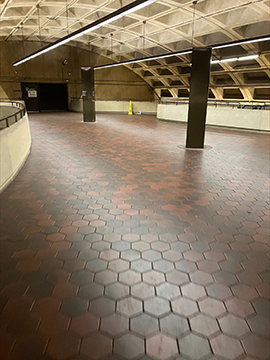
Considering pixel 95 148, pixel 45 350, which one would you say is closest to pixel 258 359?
pixel 45 350

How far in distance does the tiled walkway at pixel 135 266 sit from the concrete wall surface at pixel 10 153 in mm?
247

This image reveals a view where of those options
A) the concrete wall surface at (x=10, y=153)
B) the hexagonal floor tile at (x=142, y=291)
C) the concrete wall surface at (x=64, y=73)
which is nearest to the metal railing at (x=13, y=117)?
the concrete wall surface at (x=10, y=153)

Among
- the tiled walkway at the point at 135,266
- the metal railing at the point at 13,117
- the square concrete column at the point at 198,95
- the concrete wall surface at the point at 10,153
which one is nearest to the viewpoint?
the tiled walkway at the point at 135,266

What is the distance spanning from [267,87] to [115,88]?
13491 millimetres

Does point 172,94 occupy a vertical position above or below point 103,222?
above

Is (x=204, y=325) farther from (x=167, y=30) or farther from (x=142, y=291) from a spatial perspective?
(x=167, y=30)

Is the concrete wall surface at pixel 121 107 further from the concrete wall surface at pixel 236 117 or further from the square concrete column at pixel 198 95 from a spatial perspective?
the square concrete column at pixel 198 95

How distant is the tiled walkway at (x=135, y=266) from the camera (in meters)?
2.12

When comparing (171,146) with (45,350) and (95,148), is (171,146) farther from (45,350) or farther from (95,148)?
(45,350)

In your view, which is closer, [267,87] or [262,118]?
[262,118]

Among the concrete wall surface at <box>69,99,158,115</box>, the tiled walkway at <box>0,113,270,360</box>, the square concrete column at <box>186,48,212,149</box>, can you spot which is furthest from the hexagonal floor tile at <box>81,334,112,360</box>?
the concrete wall surface at <box>69,99,158,115</box>

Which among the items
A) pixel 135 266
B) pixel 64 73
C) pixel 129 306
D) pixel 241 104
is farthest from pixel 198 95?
pixel 64 73

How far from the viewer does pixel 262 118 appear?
12531 millimetres

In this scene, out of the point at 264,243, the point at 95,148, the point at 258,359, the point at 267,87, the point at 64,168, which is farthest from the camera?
the point at 267,87
